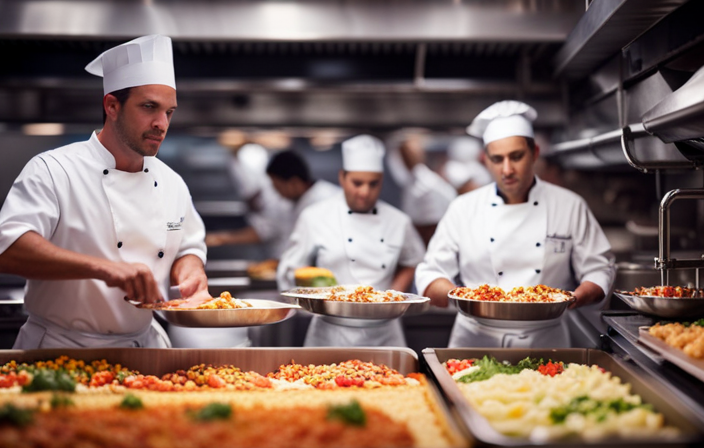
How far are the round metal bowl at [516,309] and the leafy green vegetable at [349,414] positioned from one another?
0.90 m

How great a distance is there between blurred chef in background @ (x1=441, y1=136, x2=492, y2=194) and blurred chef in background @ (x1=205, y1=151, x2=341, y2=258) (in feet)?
3.61

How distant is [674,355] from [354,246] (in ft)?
7.57

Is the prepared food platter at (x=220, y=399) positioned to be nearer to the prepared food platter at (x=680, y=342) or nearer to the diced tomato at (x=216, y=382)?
the diced tomato at (x=216, y=382)

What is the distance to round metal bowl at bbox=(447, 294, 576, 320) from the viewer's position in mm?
2408

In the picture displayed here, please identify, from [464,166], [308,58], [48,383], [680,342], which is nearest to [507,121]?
[680,342]

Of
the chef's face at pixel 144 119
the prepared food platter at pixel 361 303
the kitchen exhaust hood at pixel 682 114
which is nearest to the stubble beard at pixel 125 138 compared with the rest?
the chef's face at pixel 144 119

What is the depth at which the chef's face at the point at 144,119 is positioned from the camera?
2.50 meters

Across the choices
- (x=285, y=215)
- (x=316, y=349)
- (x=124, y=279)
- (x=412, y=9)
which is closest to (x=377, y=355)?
(x=316, y=349)

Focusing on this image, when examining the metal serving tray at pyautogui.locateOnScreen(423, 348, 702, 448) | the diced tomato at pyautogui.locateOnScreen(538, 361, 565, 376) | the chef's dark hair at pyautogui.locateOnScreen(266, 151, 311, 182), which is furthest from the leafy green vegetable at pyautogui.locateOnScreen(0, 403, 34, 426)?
the chef's dark hair at pyautogui.locateOnScreen(266, 151, 311, 182)

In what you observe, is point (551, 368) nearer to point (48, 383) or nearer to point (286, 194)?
point (48, 383)

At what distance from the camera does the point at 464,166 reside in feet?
19.5

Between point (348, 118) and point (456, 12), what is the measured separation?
1321mm

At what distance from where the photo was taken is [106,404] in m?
1.92

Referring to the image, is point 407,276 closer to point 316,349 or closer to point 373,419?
point 316,349
